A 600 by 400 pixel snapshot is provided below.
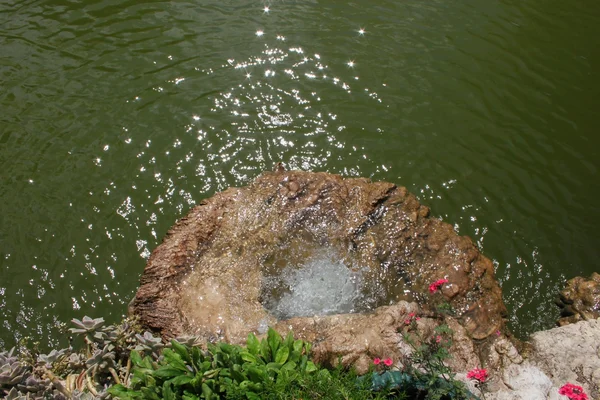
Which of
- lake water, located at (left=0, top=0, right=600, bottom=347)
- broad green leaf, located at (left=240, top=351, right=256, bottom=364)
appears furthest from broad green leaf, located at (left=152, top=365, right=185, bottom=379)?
Result: lake water, located at (left=0, top=0, right=600, bottom=347)

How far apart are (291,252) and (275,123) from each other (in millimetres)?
2572

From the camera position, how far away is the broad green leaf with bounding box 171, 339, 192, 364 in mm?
4160

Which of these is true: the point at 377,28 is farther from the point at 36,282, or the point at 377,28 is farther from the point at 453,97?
the point at 36,282

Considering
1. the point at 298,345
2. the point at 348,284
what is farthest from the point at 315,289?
the point at 298,345

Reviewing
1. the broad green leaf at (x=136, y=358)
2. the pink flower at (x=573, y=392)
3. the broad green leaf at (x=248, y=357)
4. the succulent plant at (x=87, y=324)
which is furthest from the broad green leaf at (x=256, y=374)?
the pink flower at (x=573, y=392)

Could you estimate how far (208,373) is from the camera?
4078 mm

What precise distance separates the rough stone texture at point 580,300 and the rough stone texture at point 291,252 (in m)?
0.87

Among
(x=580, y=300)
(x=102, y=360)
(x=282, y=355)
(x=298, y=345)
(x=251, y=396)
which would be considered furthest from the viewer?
(x=580, y=300)

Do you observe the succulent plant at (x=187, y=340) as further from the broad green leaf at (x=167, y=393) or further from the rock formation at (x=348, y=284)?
the broad green leaf at (x=167, y=393)

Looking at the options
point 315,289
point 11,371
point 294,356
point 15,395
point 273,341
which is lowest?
point 15,395

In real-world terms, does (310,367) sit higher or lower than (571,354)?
higher

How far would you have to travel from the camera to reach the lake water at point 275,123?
243 inches

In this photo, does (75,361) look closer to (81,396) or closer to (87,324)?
(87,324)

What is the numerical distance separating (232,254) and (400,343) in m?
1.97
